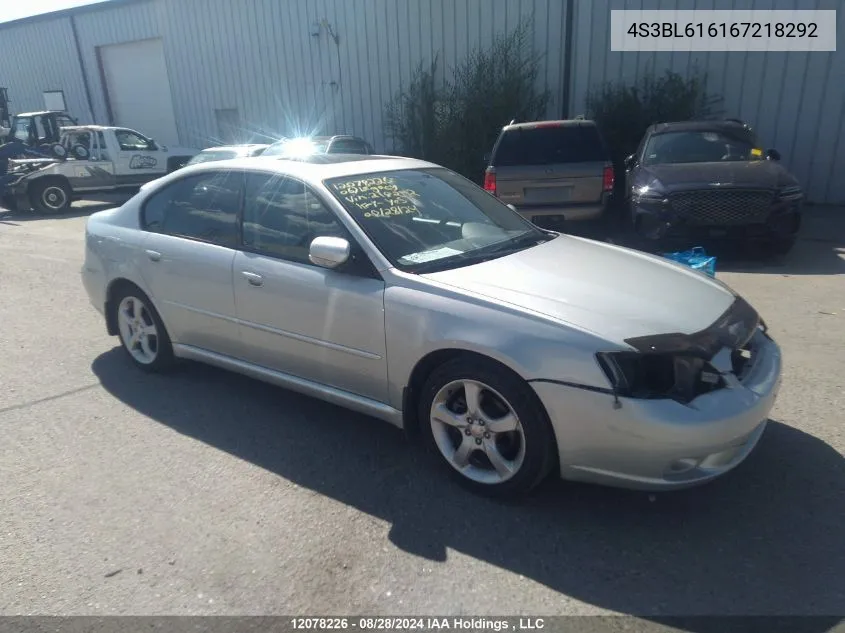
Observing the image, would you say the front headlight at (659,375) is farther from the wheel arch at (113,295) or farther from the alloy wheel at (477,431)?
the wheel arch at (113,295)

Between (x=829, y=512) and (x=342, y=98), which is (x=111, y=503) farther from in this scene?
(x=342, y=98)

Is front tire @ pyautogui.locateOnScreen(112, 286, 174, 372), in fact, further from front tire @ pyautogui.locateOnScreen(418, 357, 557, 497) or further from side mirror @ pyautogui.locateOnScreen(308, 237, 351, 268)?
front tire @ pyautogui.locateOnScreen(418, 357, 557, 497)

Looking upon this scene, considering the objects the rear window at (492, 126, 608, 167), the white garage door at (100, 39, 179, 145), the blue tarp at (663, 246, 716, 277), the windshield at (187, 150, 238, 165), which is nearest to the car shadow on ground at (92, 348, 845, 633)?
the blue tarp at (663, 246, 716, 277)

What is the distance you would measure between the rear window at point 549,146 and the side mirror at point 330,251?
6103mm

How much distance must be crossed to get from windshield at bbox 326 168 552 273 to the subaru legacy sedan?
0.01 meters

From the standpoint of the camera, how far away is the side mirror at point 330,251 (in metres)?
3.31

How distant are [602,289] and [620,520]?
1.09m

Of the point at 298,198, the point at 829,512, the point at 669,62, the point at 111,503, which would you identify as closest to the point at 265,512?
the point at 111,503

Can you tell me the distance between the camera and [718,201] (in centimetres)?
749

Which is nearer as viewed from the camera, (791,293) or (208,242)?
(208,242)

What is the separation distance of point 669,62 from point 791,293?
7.82 m

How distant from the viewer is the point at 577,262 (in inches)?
142

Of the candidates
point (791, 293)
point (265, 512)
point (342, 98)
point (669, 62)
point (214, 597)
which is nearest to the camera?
point (214, 597)

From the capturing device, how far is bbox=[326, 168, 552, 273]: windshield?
11.4 feet
